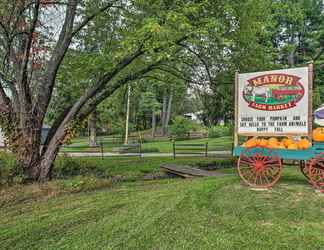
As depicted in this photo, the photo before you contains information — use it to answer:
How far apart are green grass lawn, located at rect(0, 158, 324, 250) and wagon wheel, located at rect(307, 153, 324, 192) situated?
20 cm

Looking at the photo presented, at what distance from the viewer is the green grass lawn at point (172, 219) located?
362cm

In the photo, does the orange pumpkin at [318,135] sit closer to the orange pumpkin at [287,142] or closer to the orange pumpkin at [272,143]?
the orange pumpkin at [287,142]

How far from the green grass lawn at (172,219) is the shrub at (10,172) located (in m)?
1.28

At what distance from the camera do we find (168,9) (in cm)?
673

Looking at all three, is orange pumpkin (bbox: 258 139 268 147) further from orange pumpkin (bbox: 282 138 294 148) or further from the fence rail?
the fence rail

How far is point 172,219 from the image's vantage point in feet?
14.5

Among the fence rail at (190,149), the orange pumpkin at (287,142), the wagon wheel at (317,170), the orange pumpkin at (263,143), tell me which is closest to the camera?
the wagon wheel at (317,170)

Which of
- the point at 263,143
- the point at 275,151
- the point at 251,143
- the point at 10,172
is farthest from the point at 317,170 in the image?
the point at 10,172

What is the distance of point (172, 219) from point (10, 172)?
16.2 ft

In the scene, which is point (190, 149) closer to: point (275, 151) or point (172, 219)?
point (275, 151)

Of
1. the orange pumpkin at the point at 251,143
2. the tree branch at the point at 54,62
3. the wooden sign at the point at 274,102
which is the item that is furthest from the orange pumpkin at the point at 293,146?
the tree branch at the point at 54,62

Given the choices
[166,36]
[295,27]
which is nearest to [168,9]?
[166,36]

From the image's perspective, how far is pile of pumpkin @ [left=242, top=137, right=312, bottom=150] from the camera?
591cm

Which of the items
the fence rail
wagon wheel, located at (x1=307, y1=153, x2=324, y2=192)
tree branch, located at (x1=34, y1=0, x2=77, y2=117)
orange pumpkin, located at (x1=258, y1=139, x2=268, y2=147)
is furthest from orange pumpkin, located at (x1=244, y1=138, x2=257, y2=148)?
the fence rail
